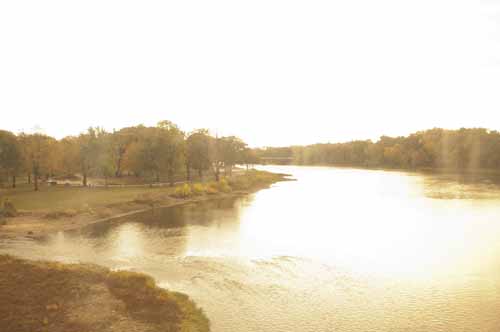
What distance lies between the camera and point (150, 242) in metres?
34.2

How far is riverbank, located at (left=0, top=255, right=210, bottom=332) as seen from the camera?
16.0 meters

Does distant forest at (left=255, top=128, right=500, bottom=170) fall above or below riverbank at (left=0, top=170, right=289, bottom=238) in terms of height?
above

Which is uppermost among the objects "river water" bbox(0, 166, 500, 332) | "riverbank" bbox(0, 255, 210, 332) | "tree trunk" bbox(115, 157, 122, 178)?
"tree trunk" bbox(115, 157, 122, 178)

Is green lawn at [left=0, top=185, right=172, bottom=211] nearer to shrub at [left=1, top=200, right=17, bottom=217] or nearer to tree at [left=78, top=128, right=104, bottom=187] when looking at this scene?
Answer: shrub at [left=1, top=200, right=17, bottom=217]

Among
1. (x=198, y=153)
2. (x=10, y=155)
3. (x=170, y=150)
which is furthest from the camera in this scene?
(x=198, y=153)

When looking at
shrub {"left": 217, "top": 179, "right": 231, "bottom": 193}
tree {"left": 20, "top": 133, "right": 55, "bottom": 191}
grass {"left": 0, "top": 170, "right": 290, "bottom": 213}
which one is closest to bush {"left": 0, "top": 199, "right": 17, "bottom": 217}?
grass {"left": 0, "top": 170, "right": 290, "bottom": 213}

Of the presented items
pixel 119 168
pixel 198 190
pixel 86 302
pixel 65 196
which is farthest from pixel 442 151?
pixel 86 302

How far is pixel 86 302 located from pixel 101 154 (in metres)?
57.2

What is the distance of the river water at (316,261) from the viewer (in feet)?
61.8

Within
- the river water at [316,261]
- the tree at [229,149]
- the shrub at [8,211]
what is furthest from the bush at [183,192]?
the tree at [229,149]

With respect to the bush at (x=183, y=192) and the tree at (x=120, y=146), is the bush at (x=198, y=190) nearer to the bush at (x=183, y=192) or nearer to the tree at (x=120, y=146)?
the bush at (x=183, y=192)

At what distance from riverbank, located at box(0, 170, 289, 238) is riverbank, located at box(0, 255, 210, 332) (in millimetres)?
16718

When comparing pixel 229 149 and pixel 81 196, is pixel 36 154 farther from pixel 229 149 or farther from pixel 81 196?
pixel 229 149

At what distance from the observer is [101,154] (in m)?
70.5
